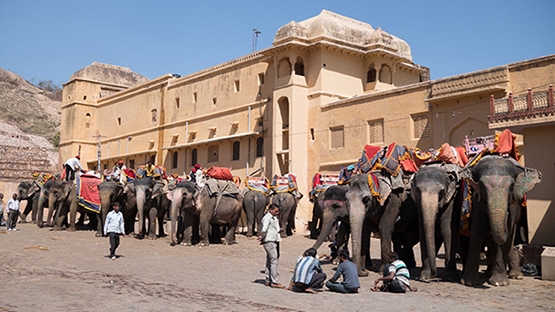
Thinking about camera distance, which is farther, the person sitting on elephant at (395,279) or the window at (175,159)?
the window at (175,159)

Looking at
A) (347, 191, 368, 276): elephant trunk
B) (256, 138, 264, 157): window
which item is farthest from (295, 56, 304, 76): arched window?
(347, 191, 368, 276): elephant trunk

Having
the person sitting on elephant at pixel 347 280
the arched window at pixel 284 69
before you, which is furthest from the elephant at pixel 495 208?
the arched window at pixel 284 69

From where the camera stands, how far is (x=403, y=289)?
9328 millimetres

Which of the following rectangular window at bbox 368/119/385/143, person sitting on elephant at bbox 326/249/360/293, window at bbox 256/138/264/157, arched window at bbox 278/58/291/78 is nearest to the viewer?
person sitting on elephant at bbox 326/249/360/293

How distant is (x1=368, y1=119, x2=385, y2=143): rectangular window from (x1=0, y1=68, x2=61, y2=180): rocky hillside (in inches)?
991

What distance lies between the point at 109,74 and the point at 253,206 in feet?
102

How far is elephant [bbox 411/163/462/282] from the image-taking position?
10.3 meters

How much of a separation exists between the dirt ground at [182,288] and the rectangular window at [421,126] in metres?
12.4

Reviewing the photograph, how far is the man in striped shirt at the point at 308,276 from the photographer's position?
9023mm

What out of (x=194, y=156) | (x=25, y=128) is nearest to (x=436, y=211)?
(x=194, y=156)

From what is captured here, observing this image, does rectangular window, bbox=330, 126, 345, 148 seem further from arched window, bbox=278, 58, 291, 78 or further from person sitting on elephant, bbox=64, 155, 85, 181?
person sitting on elephant, bbox=64, 155, 85, 181

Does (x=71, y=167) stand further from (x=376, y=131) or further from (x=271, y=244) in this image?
(x=271, y=244)

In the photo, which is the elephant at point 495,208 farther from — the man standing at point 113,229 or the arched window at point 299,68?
the arched window at point 299,68

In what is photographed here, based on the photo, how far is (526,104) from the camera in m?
14.0
